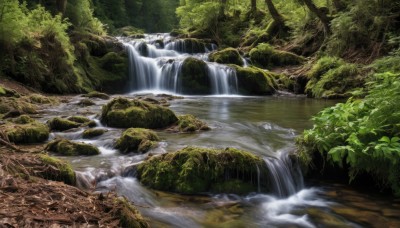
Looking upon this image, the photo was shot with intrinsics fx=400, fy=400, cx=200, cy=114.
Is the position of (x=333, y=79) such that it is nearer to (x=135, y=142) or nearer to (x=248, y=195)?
(x=135, y=142)

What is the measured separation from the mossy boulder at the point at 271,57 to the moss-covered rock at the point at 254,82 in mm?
3380

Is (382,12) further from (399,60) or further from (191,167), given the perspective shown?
(191,167)

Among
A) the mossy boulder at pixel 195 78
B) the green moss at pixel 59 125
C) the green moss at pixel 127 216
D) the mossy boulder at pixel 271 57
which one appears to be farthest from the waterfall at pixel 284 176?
the mossy boulder at pixel 271 57

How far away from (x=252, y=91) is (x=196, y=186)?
16198 mm

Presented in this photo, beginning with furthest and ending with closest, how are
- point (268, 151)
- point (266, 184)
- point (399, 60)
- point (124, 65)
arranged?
point (124, 65) → point (399, 60) → point (268, 151) → point (266, 184)

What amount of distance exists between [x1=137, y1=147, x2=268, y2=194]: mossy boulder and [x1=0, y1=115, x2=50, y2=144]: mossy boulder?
3162mm

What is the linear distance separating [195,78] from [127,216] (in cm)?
1890

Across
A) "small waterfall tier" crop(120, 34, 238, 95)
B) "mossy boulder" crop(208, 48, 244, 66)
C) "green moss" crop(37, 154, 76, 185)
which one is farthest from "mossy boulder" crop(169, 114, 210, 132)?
"mossy boulder" crop(208, 48, 244, 66)

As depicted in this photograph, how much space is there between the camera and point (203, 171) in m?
6.57

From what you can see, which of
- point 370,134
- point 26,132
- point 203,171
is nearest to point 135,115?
point 26,132

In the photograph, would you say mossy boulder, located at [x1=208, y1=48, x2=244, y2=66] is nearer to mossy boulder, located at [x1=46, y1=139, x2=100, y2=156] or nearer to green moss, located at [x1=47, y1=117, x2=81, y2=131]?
green moss, located at [x1=47, y1=117, x2=81, y2=131]

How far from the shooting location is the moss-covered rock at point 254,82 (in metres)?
21.9

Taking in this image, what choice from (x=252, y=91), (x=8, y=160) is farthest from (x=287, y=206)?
(x=252, y=91)

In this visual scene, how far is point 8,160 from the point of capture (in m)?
5.13
